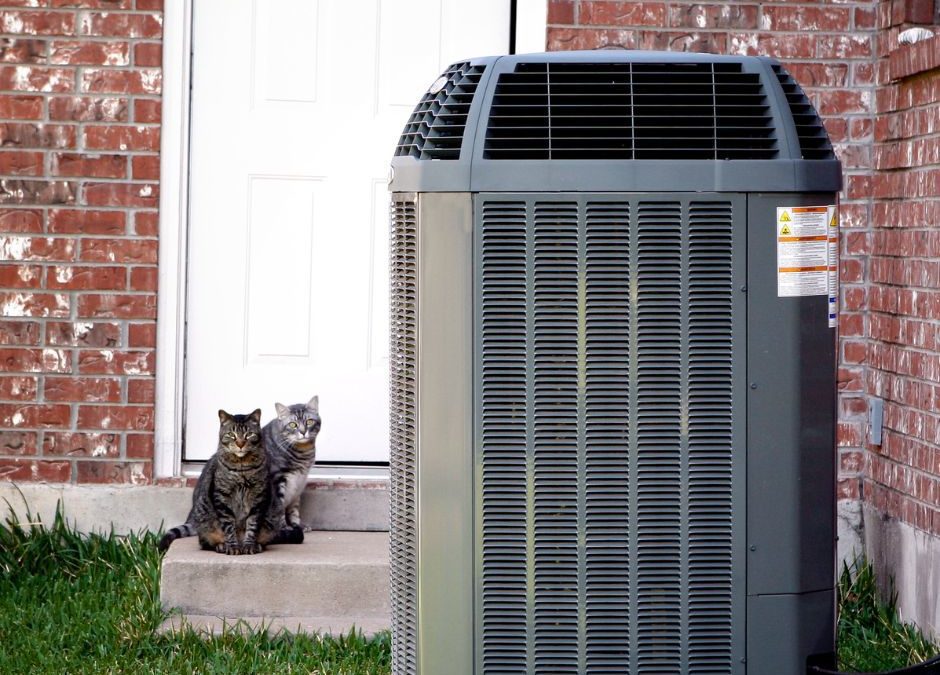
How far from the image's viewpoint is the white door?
5.02 m

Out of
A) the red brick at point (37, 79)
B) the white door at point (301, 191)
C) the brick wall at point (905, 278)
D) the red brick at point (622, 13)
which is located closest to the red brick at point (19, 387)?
the white door at point (301, 191)

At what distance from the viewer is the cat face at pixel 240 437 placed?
4574 mm

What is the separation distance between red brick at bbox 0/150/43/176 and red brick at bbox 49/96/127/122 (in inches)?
6.9

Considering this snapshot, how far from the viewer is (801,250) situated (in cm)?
250

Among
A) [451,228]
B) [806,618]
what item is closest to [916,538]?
[806,618]

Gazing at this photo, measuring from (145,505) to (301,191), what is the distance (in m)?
1.43

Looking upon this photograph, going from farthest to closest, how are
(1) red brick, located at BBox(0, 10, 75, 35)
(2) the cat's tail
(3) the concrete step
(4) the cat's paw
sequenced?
(1) red brick, located at BBox(0, 10, 75, 35)
(2) the cat's tail
(4) the cat's paw
(3) the concrete step

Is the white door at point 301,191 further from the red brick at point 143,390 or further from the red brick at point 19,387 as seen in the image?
the red brick at point 19,387

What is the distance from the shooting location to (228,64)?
16.4ft

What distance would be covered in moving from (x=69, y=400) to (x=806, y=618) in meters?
3.30

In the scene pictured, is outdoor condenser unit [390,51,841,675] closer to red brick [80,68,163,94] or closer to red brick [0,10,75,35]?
red brick [80,68,163,94]

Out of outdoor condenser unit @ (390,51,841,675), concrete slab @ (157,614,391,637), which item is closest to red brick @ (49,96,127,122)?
concrete slab @ (157,614,391,637)

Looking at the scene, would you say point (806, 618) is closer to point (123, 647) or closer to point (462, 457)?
point (462, 457)

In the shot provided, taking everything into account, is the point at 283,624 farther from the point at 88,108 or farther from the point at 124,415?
the point at 88,108
